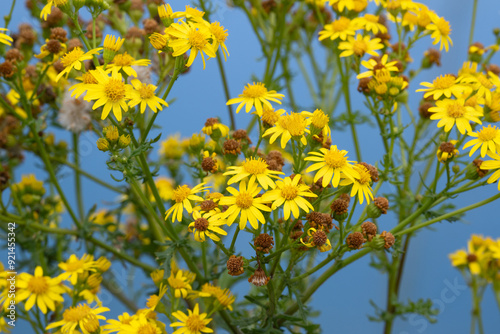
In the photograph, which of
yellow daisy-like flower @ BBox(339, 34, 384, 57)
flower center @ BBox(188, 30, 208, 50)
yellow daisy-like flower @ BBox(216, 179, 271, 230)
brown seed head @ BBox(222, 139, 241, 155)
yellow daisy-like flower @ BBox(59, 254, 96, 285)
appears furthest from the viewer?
yellow daisy-like flower @ BBox(339, 34, 384, 57)

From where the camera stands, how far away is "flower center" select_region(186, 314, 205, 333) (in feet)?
3.35

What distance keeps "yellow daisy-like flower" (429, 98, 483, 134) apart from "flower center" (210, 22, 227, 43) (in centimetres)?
48

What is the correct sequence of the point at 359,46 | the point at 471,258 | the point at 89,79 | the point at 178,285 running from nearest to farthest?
the point at 89,79 → the point at 178,285 → the point at 359,46 → the point at 471,258

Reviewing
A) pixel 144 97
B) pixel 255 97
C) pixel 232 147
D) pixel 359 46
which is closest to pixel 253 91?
pixel 255 97

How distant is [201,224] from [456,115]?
0.61m

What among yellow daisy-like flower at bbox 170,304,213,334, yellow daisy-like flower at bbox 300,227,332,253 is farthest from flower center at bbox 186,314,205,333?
yellow daisy-like flower at bbox 300,227,332,253

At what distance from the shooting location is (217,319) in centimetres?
124

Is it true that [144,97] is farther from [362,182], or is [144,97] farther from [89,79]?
[362,182]

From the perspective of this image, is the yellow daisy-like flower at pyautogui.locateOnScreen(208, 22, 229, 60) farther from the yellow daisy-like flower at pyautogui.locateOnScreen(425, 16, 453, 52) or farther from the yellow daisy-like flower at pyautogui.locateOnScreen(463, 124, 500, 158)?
the yellow daisy-like flower at pyautogui.locateOnScreen(425, 16, 453, 52)

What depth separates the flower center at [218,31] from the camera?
1.00 meters

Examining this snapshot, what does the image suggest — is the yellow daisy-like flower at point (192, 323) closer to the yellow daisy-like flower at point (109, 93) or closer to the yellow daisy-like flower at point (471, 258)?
the yellow daisy-like flower at point (109, 93)

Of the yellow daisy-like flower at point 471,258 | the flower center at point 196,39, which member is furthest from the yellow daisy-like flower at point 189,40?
the yellow daisy-like flower at point 471,258

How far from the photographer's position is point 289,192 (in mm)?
875

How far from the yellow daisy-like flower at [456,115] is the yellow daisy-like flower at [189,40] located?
0.51m
